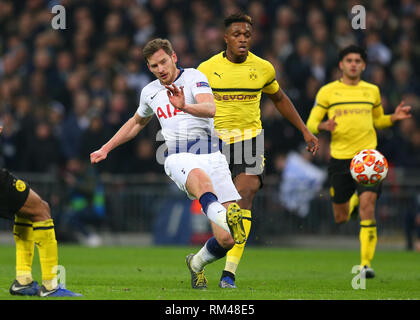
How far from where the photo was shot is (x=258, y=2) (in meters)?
21.0

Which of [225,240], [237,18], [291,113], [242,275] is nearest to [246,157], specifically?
[291,113]

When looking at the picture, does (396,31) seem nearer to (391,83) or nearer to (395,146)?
(391,83)

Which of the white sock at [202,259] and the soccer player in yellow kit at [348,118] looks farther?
the soccer player in yellow kit at [348,118]

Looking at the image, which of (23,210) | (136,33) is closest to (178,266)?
(23,210)

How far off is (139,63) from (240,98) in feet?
35.7

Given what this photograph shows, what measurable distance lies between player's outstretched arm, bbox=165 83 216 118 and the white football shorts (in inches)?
20.9

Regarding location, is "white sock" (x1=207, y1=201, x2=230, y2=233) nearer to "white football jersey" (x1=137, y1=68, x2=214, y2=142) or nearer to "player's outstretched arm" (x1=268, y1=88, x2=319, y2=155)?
"white football jersey" (x1=137, y1=68, x2=214, y2=142)

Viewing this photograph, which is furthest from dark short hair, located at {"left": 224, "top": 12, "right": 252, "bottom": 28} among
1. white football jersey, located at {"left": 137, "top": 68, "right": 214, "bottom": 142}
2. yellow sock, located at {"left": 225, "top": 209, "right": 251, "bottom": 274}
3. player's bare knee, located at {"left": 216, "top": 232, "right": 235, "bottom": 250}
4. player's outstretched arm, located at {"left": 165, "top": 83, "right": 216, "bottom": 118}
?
player's bare knee, located at {"left": 216, "top": 232, "right": 235, "bottom": 250}

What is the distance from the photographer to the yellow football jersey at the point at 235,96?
971cm

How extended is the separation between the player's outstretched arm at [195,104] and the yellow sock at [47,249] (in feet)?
4.90

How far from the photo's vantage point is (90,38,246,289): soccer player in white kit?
823cm

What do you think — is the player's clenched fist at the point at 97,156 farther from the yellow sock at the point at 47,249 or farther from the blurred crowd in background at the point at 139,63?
the blurred crowd in background at the point at 139,63

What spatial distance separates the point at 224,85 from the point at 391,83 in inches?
378

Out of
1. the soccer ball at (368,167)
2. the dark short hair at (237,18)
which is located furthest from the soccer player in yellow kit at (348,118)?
the dark short hair at (237,18)
